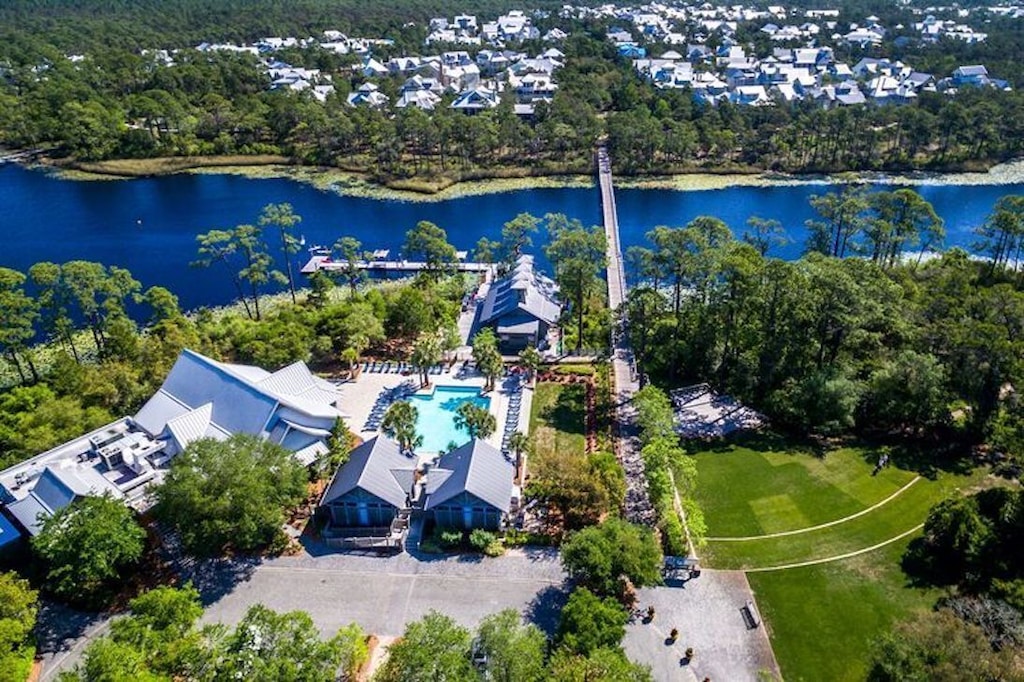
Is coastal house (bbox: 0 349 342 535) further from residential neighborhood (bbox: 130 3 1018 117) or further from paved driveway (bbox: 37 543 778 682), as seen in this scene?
residential neighborhood (bbox: 130 3 1018 117)

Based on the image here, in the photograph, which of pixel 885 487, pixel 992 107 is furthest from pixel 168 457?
pixel 992 107

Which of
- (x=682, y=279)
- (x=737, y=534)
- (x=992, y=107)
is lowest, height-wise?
(x=737, y=534)

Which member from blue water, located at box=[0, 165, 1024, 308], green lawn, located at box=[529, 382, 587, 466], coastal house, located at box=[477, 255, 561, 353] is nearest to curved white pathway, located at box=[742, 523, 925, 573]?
green lawn, located at box=[529, 382, 587, 466]

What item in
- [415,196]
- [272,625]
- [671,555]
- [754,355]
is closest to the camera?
[272,625]

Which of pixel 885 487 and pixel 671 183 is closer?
pixel 885 487

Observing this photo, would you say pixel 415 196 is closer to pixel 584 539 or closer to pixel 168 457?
pixel 168 457

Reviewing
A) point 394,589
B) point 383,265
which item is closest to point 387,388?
point 394,589
